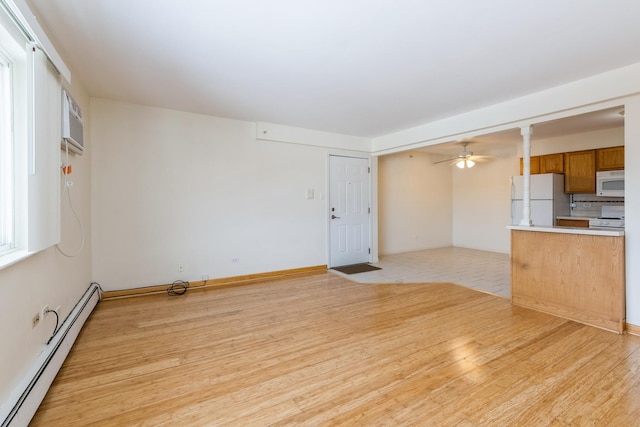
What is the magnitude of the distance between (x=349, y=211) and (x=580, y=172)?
13.6ft

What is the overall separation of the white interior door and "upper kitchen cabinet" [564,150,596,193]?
11.9 ft

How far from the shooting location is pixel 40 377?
180 cm

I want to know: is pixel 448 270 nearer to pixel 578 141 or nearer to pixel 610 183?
pixel 610 183

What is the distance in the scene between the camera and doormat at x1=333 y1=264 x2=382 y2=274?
5152mm

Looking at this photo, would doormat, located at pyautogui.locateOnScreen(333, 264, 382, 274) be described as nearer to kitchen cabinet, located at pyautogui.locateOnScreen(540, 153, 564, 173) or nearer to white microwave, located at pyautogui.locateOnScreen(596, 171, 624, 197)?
kitchen cabinet, located at pyautogui.locateOnScreen(540, 153, 564, 173)

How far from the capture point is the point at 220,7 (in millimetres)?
1928

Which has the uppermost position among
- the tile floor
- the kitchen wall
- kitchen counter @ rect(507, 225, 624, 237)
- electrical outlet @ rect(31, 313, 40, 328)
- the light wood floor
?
the kitchen wall

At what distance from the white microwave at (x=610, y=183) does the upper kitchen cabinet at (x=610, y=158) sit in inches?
4.3

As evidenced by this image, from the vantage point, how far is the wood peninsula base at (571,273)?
9.21 feet

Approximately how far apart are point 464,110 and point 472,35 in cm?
197

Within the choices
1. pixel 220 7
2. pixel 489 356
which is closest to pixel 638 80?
pixel 489 356

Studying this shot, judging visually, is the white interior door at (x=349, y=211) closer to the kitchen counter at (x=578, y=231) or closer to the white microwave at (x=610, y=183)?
the kitchen counter at (x=578, y=231)

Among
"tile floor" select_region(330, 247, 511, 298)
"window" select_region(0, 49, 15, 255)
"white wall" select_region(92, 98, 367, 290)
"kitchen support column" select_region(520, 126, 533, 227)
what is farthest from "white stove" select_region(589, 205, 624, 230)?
"window" select_region(0, 49, 15, 255)

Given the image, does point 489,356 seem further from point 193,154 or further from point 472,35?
point 193,154
